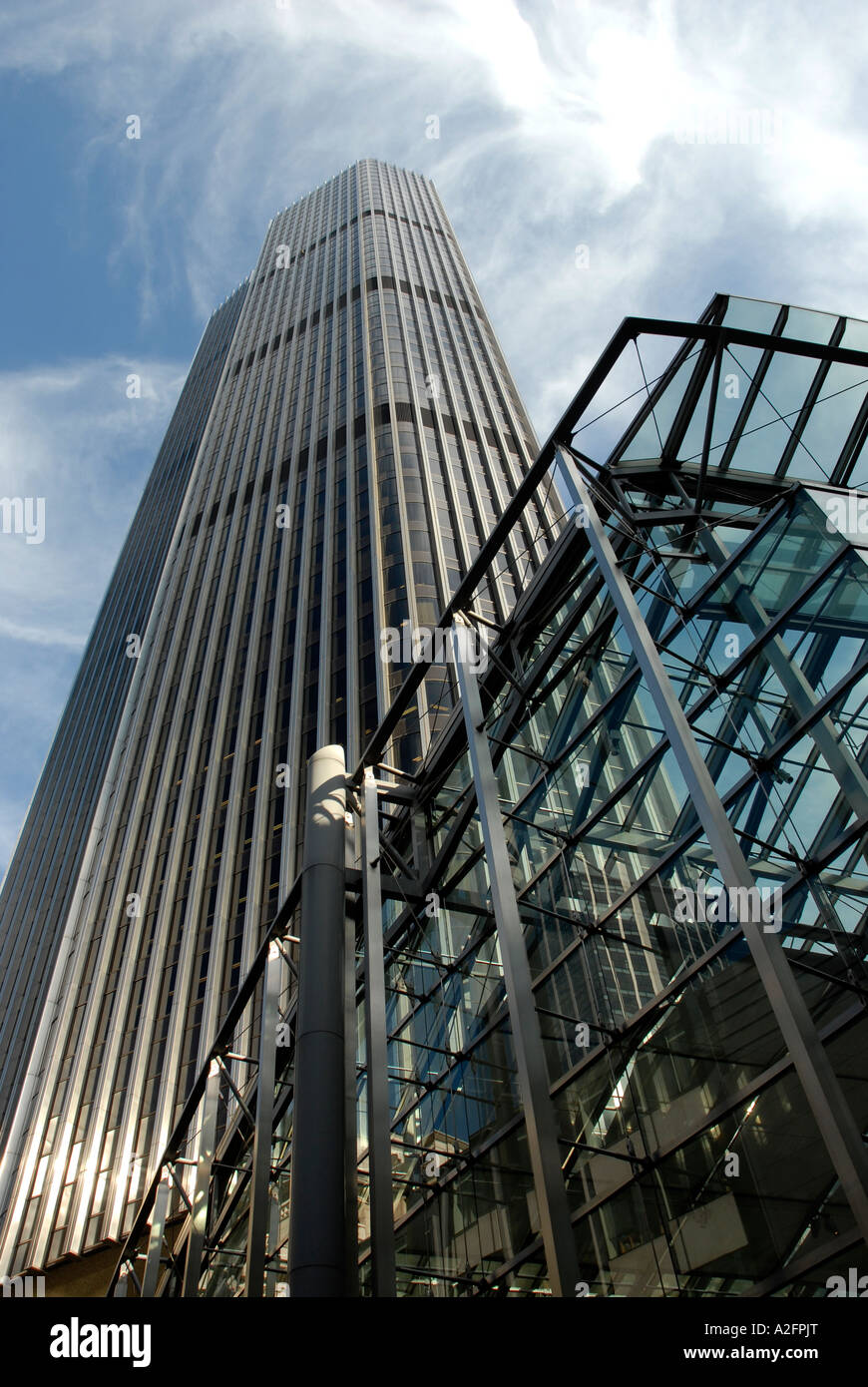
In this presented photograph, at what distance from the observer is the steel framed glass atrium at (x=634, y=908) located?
438 inches

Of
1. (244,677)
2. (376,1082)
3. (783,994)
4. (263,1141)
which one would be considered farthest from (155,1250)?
(244,677)

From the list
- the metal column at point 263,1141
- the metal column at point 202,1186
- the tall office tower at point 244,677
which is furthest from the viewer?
the tall office tower at point 244,677

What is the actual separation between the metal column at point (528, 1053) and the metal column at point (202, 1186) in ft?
43.4

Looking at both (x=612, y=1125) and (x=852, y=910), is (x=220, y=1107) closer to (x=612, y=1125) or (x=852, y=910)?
(x=612, y=1125)

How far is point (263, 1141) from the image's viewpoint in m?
19.9

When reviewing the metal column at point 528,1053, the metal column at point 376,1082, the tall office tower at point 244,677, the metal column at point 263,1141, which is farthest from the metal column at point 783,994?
the tall office tower at point 244,677

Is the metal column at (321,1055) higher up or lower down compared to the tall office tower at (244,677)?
lower down

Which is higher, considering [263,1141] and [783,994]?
[263,1141]

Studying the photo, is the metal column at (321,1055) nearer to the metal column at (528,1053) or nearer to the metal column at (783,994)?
the metal column at (528,1053)

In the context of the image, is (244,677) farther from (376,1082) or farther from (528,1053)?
(528,1053)

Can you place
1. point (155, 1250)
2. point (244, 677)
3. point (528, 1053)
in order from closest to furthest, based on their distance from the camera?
point (528, 1053)
point (155, 1250)
point (244, 677)

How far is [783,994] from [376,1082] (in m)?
8.50

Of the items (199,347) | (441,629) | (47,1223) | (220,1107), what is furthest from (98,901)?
(199,347)

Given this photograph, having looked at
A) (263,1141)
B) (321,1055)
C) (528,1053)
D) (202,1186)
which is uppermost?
(202,1186)
